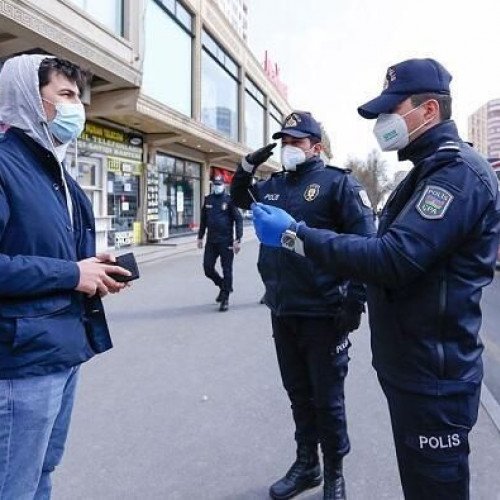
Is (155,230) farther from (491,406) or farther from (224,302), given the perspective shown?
(491,406)

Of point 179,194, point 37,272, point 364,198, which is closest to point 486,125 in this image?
point 179,194

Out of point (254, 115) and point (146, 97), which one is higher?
point (254, 115)

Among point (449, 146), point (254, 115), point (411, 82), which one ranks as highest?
point (254, 115)

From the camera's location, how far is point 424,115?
177 cm

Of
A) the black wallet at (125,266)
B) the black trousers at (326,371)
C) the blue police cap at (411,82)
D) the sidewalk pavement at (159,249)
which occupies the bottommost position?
the sidewalk pavement at (159,249)

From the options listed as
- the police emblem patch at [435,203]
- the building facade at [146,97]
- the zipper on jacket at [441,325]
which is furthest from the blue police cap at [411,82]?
the building facade at [146,97]

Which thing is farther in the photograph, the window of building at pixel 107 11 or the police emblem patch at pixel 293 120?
the window of building at pixel 107 11

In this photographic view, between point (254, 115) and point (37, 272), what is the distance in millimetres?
32559

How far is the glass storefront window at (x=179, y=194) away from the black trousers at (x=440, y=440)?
59.0ft

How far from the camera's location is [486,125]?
57312 mm

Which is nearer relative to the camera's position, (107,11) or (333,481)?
(333,481)

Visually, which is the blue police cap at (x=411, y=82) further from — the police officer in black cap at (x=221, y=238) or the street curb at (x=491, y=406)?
the police officer in black cap at (x=221, y=238)

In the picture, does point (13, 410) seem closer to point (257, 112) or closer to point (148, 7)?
point (148, 7)

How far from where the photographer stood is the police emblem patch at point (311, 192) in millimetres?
2709
